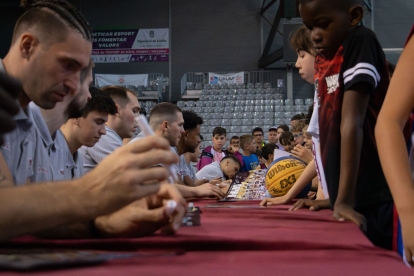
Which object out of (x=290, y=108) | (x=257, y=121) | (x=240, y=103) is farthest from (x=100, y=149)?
(x=240, y=103)

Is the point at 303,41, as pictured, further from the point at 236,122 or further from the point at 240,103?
the point at 240,103

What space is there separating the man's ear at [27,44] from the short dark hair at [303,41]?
47.3 inches

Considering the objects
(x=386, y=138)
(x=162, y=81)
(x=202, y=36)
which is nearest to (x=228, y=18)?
(x=202, y=36)

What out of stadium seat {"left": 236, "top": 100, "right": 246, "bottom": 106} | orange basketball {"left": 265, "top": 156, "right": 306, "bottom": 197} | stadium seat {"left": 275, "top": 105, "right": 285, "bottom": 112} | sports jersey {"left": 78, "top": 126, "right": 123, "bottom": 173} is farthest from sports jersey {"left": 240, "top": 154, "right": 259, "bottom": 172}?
stadium seat {"left": 236, "top": 100, "right": 246, "bottom": 106}

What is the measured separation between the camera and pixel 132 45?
48.5 feet

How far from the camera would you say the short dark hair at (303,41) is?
1.77 meters

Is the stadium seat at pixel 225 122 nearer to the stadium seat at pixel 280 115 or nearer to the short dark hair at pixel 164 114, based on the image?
the stadium seat at pixel 280 115

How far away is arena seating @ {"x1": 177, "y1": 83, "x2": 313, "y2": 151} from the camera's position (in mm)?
11969

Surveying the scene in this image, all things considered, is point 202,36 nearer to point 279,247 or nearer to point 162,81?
point 162,81

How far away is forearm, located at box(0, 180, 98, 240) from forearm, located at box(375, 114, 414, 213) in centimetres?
60

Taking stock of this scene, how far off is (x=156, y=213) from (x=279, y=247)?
0.26 m

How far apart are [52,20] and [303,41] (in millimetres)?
1159

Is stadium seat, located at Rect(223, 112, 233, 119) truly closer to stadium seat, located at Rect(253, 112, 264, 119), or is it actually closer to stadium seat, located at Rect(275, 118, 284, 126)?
stadium seat, located at Rect(253, 112, 264, 119)

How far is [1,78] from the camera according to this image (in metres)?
0.64
